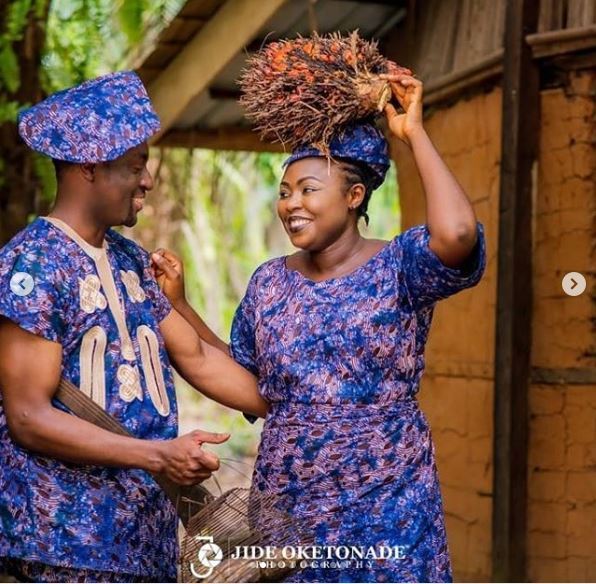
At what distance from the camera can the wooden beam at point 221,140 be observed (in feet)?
28.2

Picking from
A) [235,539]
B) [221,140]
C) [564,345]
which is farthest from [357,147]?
[221,140]

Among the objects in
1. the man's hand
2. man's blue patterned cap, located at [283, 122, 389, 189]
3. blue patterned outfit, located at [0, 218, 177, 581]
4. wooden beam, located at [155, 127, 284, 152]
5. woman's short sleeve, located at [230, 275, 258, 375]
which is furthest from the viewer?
wooden beam, located at [155, 127, 284, 152]

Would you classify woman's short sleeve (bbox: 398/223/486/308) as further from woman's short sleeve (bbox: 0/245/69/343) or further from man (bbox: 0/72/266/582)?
woman's short sleeve (bbox: 0/245/69/343)

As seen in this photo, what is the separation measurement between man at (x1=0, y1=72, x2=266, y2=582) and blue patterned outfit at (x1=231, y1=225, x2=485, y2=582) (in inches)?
13.5

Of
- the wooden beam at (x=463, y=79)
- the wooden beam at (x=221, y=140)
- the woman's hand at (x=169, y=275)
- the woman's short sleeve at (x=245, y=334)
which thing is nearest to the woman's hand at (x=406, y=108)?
the woman's short sleeve at (x=245, y=334)

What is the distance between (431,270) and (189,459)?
84cm

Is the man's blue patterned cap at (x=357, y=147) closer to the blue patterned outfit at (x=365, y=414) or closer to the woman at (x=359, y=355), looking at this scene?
the woman at (x=359, y=355)

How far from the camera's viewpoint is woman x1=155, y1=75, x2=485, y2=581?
12.0 ft

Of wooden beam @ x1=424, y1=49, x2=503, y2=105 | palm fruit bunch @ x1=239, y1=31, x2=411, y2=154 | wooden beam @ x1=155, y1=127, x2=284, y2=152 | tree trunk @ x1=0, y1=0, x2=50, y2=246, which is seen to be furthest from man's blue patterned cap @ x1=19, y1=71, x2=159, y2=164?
wooden beam @ x1=155, y1=127, x2=284, y2=152

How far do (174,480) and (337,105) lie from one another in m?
1.14

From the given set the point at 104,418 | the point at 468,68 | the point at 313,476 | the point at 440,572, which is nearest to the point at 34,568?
the point at 104,418

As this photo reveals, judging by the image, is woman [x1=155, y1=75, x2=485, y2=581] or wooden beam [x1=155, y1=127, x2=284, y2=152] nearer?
woman [x1=155, y1=75, x2=485, y2=581]

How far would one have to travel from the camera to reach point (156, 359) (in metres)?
3.68

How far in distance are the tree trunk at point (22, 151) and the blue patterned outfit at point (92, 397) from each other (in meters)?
2.92
